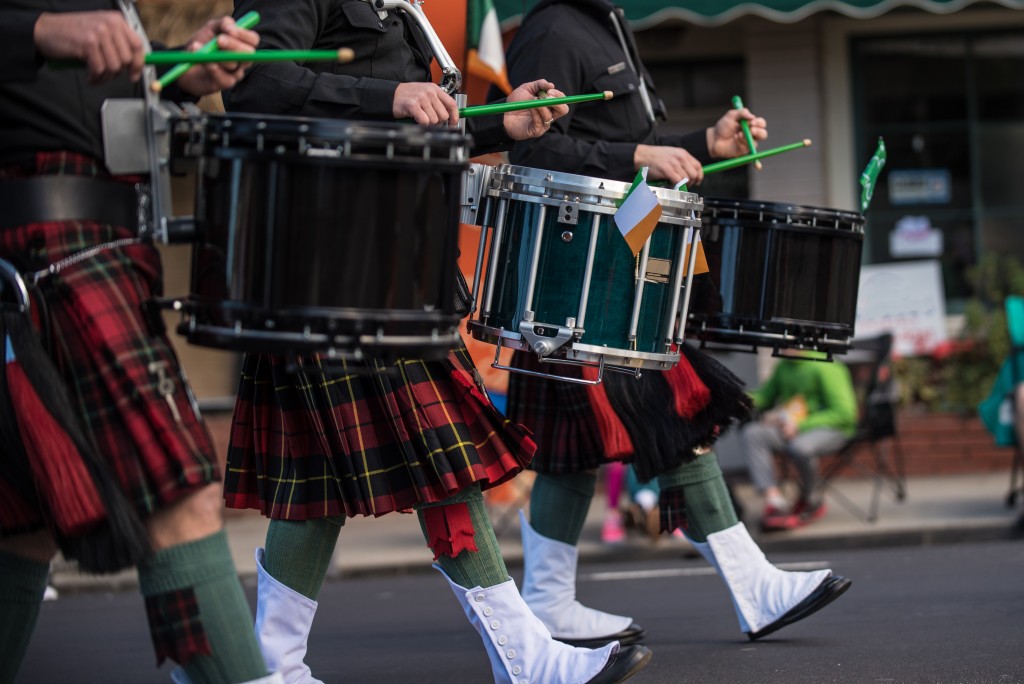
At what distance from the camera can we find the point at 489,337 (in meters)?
3.64

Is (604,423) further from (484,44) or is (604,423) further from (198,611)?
(484,44)

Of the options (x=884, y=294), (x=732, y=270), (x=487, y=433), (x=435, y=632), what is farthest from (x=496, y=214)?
(x=884, y=294)

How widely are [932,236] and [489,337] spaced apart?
8278 mm

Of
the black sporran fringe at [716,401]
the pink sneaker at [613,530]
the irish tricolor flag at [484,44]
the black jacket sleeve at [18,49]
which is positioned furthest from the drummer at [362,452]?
the pink sneaker at [613,530]

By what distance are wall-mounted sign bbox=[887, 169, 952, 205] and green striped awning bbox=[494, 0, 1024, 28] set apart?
1854 millimetres

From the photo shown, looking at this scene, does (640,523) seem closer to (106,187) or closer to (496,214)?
(496,214)

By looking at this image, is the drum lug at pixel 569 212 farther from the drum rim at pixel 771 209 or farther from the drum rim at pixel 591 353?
the drum rim at pixel 771 209

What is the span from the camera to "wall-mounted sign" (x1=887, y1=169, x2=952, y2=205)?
1116cm

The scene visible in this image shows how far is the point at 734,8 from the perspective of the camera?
949cm

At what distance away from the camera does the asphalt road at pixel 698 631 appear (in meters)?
4.19

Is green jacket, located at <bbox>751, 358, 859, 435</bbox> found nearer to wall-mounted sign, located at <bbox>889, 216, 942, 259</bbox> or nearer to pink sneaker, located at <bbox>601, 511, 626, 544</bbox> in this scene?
pink sneaker, located at <bbox>601, 511, 626, 544</bbox>

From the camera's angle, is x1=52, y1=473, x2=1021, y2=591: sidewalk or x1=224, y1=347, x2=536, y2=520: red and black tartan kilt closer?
x1=224, y1=347, x2=536, y2=520: red and black tartan kilt

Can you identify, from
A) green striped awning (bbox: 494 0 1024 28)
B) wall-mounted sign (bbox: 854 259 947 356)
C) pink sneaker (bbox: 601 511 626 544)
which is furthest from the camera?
wall-mounted sign (bbox: 854 259 947 356)

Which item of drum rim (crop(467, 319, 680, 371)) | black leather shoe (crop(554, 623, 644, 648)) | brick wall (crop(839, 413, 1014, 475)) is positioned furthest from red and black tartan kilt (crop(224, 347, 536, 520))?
brick wall (crop(839, 413, 1014, 475))
